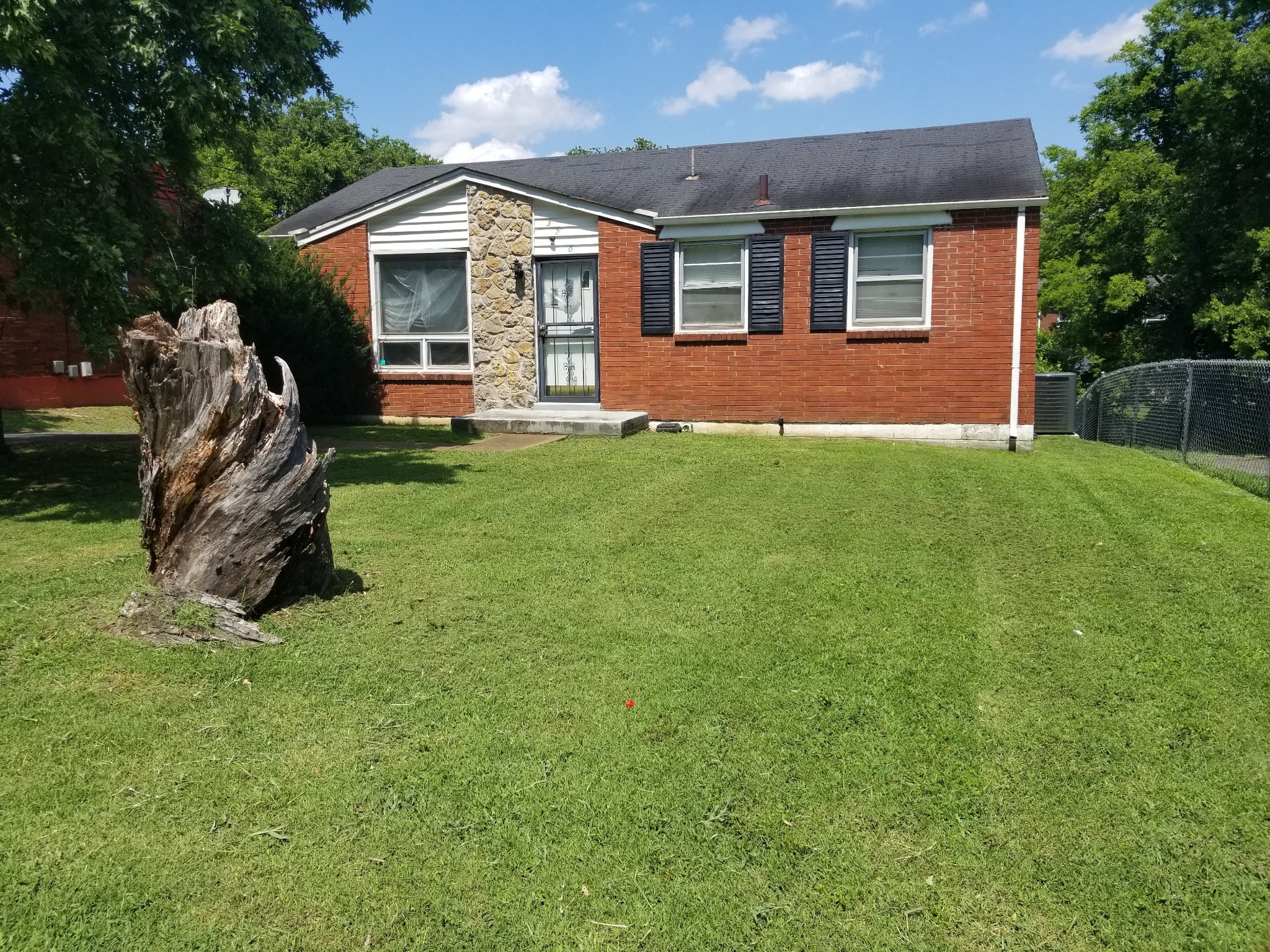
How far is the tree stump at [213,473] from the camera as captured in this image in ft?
16.2

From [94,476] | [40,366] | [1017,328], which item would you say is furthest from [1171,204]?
[40,366]

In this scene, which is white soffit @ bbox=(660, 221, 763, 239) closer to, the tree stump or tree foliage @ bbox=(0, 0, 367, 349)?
tree foliage @ bbox=(0, 0, 367, 349)

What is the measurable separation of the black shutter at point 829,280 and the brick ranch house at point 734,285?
2 centimetres

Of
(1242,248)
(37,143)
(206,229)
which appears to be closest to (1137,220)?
→ (1242,248)

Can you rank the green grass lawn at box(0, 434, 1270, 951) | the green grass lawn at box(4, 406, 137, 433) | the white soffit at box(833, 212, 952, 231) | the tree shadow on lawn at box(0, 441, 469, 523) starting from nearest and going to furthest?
the green grass lawn at box(0, 434, 1270, 951)
the tree shadow on lawn at box(0, 441, 469, 523)
the white soffit at box(833, 212, 952, 231)
the green grass lawn at box(4, 406, 137, 433)

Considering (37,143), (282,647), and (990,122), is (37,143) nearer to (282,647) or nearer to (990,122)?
(282,647)

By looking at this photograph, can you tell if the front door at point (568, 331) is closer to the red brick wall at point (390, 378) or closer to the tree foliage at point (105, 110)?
the red brick wall at point (390, 378)

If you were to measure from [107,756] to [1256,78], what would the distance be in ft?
62.1

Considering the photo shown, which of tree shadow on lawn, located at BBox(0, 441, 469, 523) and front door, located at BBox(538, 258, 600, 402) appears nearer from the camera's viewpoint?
tree shadow on lawn, located at BBox(0, 441, 469, 523)

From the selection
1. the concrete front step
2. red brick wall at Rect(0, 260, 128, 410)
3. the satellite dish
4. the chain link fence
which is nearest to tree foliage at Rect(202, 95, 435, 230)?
red brick wall at Rect(0, 260, 128, 410)

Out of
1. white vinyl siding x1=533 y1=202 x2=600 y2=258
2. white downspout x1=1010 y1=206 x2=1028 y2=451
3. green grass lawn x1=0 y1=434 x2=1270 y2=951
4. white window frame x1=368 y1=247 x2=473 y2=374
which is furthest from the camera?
white window frame x1=368 y1=247 x2=473 y2=374

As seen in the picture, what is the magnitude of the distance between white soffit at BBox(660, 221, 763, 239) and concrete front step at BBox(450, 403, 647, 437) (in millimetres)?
2525

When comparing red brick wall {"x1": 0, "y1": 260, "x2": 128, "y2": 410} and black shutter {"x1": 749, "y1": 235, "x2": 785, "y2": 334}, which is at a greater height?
black shutter {"x1": 749, "y1": 235, "x2": 785, "y2": 334}

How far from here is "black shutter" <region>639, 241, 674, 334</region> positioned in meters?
13.4
